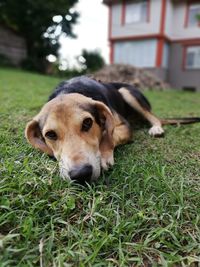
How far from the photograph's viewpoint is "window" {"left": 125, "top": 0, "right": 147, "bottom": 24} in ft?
72.8

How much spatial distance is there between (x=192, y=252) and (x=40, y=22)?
71.9ft

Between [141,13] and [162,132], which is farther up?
[141,13]

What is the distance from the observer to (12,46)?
21312mm

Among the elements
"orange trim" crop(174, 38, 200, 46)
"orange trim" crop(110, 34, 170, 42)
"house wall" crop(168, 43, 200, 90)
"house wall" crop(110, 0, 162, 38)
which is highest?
"house wall" crop(110, 0, 162, 38)

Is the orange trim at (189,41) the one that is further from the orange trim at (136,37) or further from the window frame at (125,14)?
the window frame at (125,14)

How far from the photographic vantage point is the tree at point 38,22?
20.9 meters

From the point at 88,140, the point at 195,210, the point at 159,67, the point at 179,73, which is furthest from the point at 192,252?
the point at 179,73

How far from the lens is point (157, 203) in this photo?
2.21m

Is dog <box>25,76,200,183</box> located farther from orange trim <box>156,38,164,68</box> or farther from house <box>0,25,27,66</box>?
orange trim <box>156,38,164,68</box>

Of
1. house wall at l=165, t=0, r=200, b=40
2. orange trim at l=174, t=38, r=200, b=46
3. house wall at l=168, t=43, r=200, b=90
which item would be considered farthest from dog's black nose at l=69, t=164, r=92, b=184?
orange trim at l=174, t=38, r=200, b=46

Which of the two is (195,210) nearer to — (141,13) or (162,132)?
(162,132)

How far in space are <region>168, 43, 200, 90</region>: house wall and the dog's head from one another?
21659 mm

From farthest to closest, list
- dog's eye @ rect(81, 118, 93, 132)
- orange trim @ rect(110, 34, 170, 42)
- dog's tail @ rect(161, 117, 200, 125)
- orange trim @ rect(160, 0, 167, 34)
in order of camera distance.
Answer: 1. orange trim @ rect(110, 34, 170, 42)
2. orange trim @ rect(160, 0, 167, 34)
3. dog's tail @ rect(161, 117, 200, 125)
4. dog's eye @ rect(81, 118, 93, 132)

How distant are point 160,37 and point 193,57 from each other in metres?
3.52
